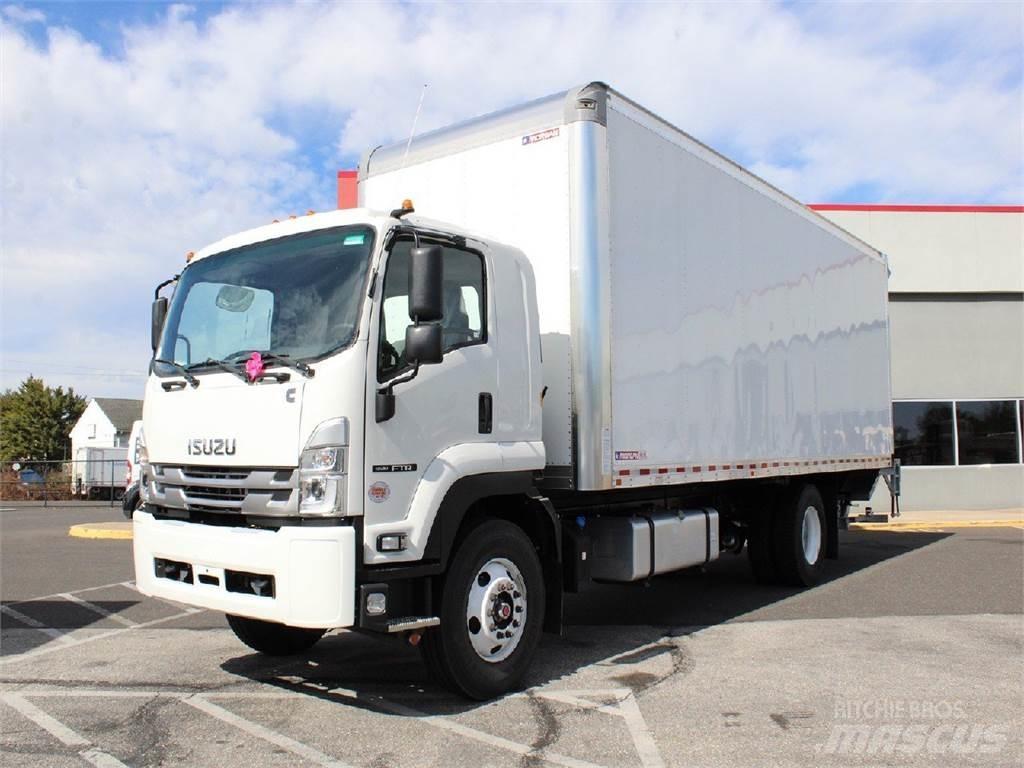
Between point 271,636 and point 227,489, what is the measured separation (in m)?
1.92

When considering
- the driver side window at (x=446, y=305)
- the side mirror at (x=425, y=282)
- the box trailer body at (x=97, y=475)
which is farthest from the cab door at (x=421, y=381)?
the box trailer body at (x=97, y=475)

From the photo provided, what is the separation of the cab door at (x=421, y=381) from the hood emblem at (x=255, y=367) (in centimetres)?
61

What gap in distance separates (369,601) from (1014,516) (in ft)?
55.5

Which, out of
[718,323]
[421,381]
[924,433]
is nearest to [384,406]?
[421,381]

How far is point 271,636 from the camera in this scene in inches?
257

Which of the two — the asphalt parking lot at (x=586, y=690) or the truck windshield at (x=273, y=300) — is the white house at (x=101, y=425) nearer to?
the asphalt parking lot at (x=586, y=690)

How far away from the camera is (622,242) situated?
6.54m

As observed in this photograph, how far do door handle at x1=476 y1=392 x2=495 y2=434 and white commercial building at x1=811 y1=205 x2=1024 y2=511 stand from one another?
630 inches

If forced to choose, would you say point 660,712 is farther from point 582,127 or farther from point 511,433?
point 582,127

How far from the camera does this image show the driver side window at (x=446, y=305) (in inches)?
197

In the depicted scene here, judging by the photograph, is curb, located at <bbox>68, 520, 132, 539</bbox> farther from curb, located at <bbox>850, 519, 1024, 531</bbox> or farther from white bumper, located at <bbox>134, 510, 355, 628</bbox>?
curb, located at <bbox>850, 519, 1024, 531</bbox>

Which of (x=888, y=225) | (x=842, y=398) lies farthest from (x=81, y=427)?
(x=842, y=398)

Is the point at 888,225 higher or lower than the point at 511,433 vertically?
higher

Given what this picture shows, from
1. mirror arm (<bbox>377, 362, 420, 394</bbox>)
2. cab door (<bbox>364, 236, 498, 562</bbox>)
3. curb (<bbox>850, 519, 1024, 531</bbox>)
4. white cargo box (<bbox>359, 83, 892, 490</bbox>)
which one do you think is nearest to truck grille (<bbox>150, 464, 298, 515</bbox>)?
cab door (<bbox>364, 236, 498, 562</bbox>)
